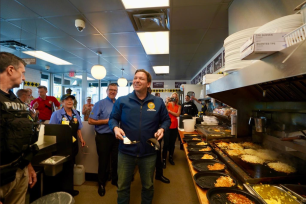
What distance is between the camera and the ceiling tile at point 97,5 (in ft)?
7.75

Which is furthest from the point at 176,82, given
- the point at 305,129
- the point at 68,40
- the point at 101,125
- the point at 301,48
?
the point at 301,48

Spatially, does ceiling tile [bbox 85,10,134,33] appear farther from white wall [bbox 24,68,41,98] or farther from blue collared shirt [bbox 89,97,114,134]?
white wall [bbox 24,68,41,98]

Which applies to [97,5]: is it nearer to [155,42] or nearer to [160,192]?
[155,42]

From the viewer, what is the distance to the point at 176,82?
980cm

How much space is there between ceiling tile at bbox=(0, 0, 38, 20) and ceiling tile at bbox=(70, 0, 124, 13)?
100cm

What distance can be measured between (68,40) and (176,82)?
7034 millimetres

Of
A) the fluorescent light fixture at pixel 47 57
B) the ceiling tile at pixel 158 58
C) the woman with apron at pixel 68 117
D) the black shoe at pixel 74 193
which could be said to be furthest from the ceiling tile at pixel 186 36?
the fluorescent light fixture at pixel 47 57

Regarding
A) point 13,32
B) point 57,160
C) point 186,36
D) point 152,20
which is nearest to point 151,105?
point 57,160

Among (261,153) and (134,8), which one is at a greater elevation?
(134,8)

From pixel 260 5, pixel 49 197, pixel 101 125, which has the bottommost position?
pixel 49 197

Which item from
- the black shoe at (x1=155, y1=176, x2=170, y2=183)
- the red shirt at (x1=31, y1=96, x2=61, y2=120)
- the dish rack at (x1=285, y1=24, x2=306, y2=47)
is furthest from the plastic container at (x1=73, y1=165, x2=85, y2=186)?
the dish rack at (x1=285, y1=24, x2=306, y2=47)

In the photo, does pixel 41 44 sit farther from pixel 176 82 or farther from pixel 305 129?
pixel 176 82

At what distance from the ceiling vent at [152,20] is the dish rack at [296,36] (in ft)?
7.60

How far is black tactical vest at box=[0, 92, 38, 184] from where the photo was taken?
105 cm
